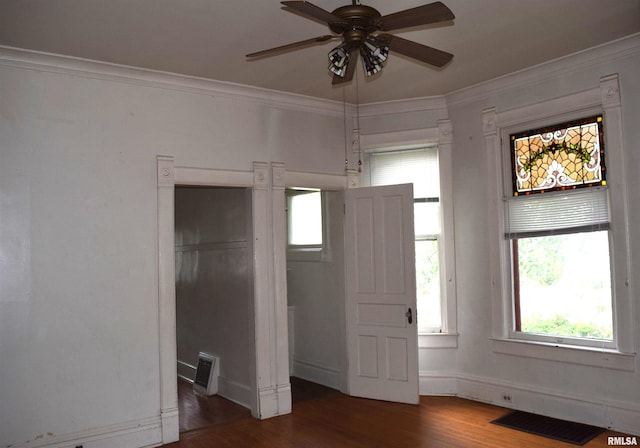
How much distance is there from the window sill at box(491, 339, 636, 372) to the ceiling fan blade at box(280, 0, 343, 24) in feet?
11.4

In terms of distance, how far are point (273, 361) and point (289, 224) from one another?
7.08 feet

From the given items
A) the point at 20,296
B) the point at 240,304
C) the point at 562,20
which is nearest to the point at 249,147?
the point at 240,304

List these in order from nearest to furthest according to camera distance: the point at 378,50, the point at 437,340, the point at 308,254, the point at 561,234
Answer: the point at 378,50 < the point at 561,234 < the point at 437,340 < the point at 308,254

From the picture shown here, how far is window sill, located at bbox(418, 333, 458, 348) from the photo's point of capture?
5.57 meters

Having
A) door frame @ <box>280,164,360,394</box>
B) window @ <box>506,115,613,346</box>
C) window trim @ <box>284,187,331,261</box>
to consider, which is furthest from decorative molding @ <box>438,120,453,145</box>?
window trim @ <box>284,187,331,261</box>

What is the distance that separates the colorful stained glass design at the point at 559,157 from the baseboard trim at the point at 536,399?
180cm

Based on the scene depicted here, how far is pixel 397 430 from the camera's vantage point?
15.0 feet

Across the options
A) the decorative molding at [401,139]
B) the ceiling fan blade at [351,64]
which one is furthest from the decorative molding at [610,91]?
the ceiling fan blade at [351,64]

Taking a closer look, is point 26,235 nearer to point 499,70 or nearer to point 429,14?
point 429,14

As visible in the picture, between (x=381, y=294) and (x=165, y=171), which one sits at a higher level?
(x=165, y=171)

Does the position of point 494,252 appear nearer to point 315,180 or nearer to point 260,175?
point 315,180

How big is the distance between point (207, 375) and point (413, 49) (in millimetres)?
4394

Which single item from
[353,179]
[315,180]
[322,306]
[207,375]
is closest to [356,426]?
[322,306]

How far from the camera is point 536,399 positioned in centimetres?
489
